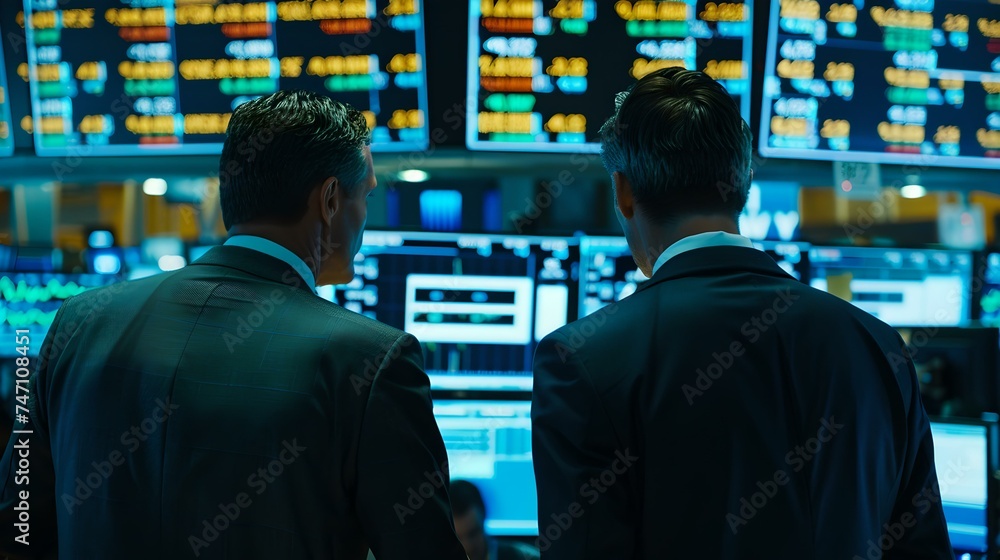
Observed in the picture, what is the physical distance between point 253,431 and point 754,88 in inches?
69.9

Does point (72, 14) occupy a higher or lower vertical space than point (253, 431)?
higher

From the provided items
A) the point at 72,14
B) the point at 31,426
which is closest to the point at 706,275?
the point at 31,426

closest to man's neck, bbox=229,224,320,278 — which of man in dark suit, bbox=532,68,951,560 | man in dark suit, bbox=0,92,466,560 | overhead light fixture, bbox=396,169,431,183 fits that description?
man in dark suit, bbox=0,92,466,560

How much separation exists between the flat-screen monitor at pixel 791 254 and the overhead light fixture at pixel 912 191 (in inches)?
17.4

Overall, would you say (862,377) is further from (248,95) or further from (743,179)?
(248,95)

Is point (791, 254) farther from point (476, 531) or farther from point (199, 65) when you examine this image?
point (199, 65)

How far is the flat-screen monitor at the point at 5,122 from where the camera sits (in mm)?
Answer: 2404

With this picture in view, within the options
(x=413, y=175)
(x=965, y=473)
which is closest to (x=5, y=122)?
(x=413, y=175)

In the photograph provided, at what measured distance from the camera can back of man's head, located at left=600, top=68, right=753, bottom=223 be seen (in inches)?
45.9

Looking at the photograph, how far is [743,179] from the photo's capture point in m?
1.20

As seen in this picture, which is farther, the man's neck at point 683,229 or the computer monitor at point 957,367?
the computer monitor at point 957,367

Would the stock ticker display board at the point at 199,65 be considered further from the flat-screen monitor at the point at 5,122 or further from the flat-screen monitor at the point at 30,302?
the flat-screen monitor at the point at 30,302

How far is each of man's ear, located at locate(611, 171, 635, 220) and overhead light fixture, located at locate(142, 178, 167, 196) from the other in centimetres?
174

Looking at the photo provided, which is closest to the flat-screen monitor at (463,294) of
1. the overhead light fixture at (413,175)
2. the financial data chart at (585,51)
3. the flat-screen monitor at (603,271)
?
the flat-screen monitor at (603,271)
